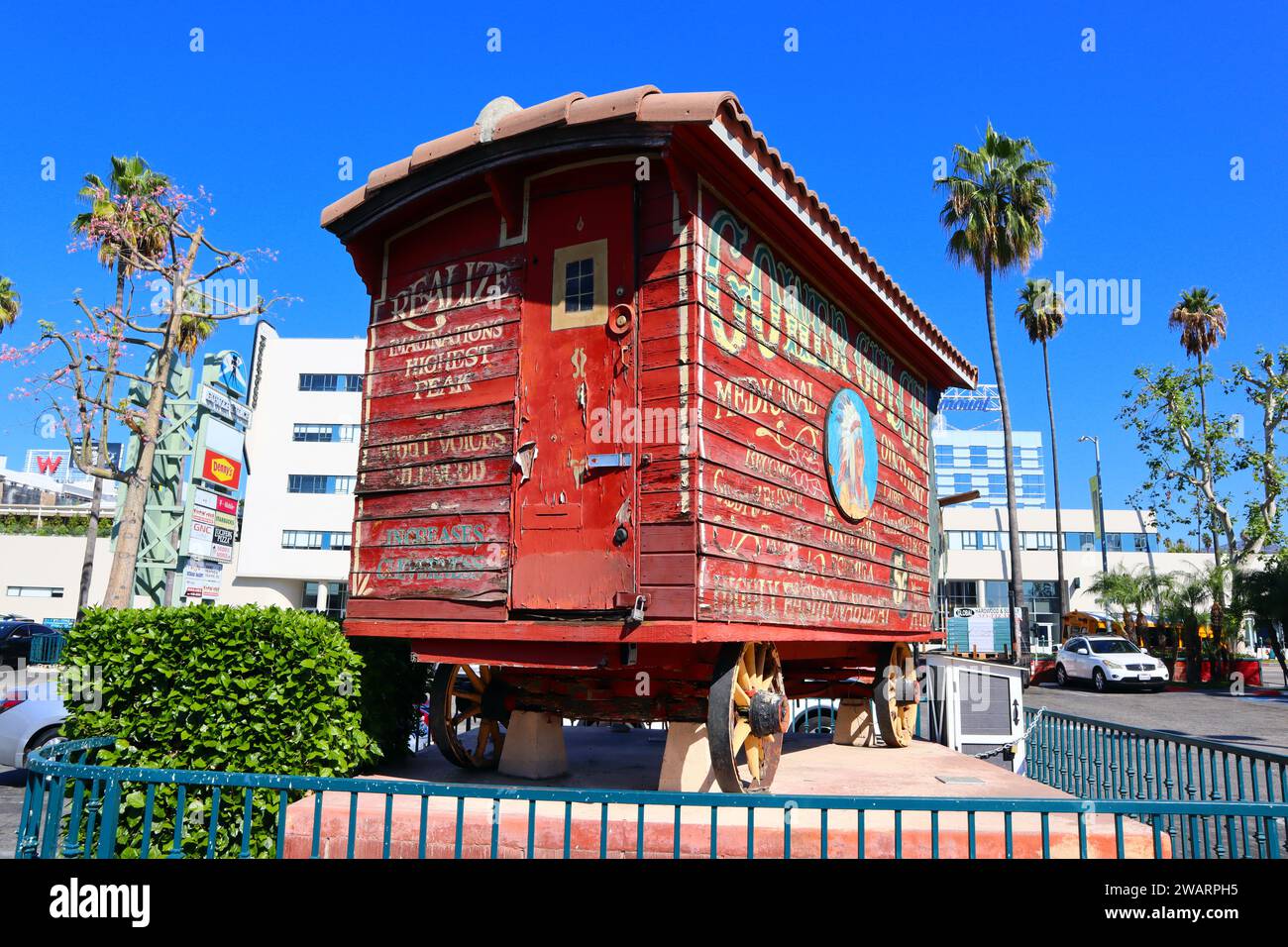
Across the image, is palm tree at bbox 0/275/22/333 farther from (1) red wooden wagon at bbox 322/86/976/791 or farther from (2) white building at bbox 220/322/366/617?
(1) red wooden wagon at bbox 322/86/976/791

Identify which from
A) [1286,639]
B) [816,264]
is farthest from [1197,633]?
[816,264]

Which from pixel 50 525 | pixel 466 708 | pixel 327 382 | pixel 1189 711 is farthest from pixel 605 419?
pixel 50 525

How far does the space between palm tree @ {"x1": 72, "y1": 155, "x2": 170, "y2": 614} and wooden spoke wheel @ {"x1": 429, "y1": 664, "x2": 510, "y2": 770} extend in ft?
37.5

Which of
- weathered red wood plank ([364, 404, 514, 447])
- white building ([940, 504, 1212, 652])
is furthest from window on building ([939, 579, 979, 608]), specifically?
weathered red wood plank ([364, 404, 514, 447])

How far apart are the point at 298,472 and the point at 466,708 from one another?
33.2m

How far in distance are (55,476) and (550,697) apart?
103693 millimetres

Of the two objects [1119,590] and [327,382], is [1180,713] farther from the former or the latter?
[327,382]

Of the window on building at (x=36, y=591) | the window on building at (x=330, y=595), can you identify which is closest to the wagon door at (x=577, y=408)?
the window on building at (x=330, y=595)

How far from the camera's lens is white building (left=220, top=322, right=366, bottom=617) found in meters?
38.2

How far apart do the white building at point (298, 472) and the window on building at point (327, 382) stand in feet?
0.14

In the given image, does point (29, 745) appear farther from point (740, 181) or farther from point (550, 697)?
point (740, 181)

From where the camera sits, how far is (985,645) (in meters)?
30.9

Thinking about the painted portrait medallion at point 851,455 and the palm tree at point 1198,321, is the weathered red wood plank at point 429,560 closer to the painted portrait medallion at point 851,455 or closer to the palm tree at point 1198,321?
the painted portrait medallion at point 851,455
